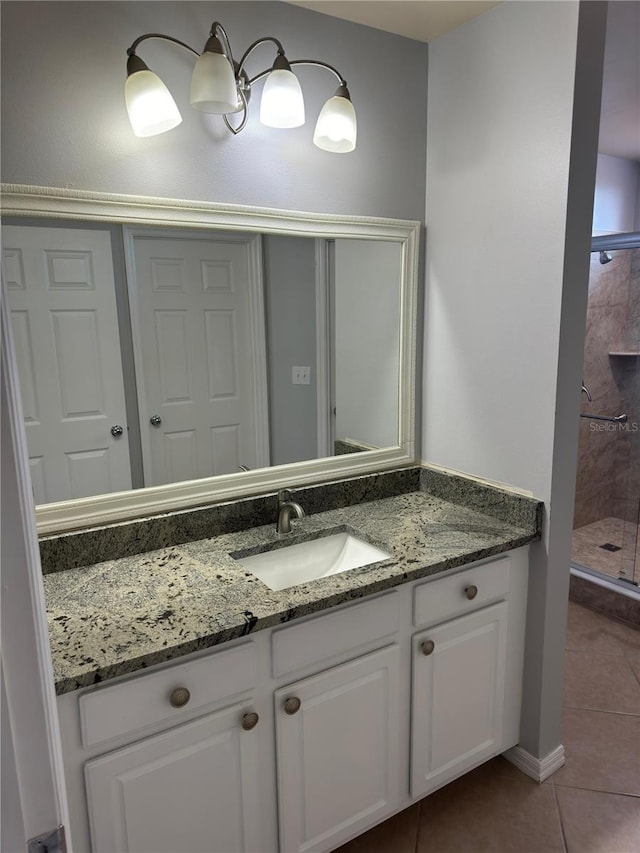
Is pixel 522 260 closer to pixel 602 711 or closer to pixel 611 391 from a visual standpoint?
pixel 602 711

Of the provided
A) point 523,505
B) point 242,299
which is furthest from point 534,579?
point 242,299

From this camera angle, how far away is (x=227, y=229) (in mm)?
1699

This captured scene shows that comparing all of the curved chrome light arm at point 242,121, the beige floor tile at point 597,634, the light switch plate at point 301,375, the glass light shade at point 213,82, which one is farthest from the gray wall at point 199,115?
the beige floor tile at point 597,634

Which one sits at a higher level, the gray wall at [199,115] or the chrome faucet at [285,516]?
the gray wall at [199,115]

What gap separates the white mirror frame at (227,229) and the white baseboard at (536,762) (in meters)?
1.04

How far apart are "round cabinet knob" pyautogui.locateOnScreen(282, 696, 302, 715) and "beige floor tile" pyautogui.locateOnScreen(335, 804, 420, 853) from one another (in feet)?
1.98

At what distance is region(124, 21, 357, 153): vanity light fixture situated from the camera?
4.70 ft

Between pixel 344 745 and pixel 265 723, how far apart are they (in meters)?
0.27

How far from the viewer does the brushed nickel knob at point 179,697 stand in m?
1.23

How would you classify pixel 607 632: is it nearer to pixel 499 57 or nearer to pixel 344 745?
pixel 344 745

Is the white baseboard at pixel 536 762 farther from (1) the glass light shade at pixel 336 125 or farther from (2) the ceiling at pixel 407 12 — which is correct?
(2) the ceiling at pixel 407 12

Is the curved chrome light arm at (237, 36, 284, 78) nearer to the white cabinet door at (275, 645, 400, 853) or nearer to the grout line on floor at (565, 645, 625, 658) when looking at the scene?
the white cabinet door at (275, 645, 400, 853)

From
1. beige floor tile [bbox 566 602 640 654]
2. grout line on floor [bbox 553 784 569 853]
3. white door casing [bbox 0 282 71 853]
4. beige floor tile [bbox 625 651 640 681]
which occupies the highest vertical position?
white door casing [bbox 0 282 71 853]

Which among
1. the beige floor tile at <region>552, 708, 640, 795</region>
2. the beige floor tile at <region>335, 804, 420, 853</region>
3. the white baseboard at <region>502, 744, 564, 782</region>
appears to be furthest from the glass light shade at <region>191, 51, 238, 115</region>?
the beige floor tile at <region>552, 708, 640, 795</region>
